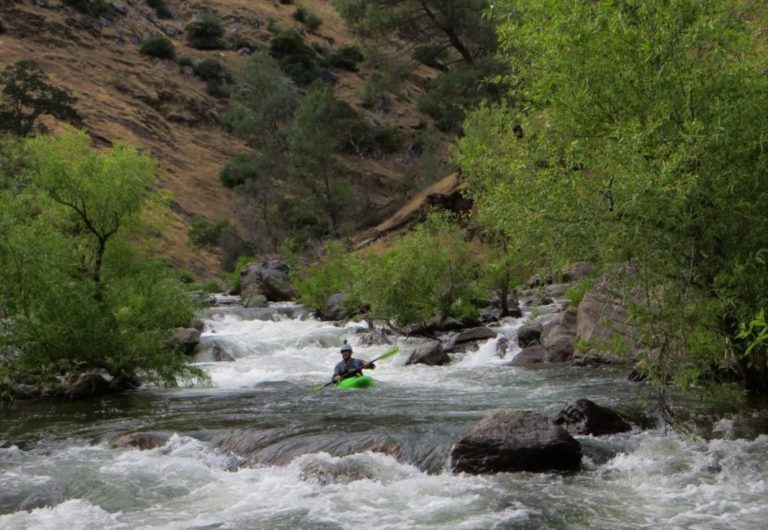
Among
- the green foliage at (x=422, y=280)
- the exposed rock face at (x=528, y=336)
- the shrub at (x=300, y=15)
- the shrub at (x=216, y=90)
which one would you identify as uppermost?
the shrub at (x=300, y=15)

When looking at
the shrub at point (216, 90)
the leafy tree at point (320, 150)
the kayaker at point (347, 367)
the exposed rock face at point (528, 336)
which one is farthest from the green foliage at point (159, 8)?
the kayaker at point (347, 367)

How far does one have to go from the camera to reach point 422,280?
67.5ft

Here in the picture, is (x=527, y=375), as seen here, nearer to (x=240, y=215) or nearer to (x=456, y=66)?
(x=456, y=66)

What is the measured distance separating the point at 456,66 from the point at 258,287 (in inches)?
519

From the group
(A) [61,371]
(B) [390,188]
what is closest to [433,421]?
(A) [61,371]

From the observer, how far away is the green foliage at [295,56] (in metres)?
63.5

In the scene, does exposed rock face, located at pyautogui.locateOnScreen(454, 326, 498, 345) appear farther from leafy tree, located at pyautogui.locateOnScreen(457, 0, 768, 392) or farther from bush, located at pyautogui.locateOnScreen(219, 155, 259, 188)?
bush, located at pyautogui.locateOnScreen(219, 155, 259, 188)

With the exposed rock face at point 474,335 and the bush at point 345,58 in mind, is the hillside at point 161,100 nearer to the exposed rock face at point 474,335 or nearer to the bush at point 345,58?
the bush at point 345,58

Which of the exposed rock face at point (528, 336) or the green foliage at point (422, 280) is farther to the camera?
the green foliage at point (422, 280)

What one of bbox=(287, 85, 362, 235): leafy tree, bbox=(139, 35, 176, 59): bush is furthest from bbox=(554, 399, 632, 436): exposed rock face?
bbox=(139, 35, 176, 59): bush

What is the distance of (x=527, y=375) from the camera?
15609mm

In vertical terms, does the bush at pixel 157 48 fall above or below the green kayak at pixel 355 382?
above

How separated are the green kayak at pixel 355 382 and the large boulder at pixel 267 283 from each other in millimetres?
16472

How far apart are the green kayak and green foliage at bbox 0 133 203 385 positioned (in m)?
2.55
